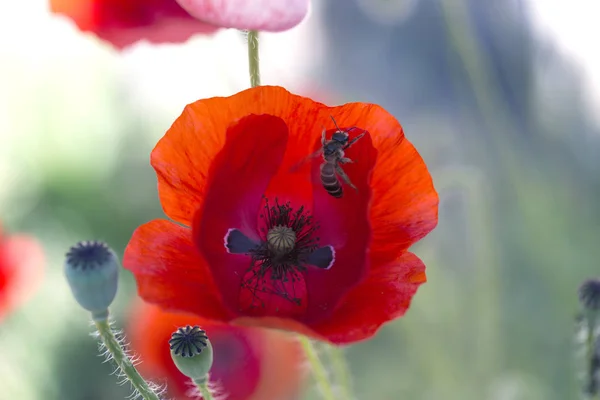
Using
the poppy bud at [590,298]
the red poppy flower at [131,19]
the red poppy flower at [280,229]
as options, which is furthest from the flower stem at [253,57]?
the poppy bud at [590,298]

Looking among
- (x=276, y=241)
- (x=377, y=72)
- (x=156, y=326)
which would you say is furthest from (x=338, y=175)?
(x=377, y=72)

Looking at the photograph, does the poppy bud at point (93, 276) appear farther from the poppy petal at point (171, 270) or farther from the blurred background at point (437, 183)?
the blurred background at point (437, 183)

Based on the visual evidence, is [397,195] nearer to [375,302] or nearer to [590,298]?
[375,302]

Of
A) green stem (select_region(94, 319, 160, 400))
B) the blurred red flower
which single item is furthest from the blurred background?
green stem (select_region(94, 319, 160, 400))

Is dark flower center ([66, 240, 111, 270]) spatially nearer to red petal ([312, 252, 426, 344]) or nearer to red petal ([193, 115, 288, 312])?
red petal ([193, 115, 288, 312])

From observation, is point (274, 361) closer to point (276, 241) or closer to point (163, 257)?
point (276, 241)
